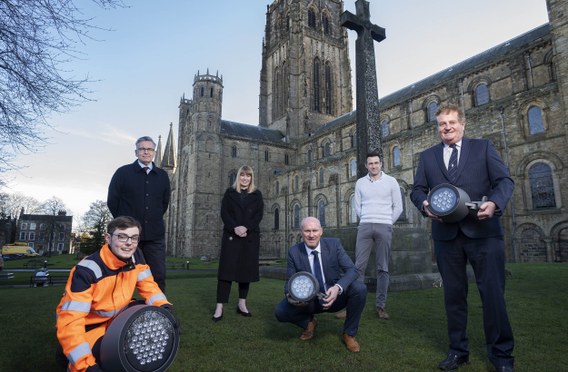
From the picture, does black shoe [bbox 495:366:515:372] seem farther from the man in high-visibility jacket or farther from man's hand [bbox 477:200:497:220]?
the man in high-visibility jacket

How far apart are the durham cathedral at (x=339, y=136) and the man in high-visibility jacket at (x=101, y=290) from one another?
556cm

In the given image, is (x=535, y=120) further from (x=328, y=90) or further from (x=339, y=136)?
(x=328, y=90)

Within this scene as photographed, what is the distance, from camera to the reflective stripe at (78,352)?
201 cm

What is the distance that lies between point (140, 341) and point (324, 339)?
2.12 meters

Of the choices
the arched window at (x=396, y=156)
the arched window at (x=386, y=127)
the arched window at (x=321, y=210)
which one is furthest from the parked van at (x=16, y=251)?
the arched window at (x=396, y=156)

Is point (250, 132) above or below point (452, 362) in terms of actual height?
above

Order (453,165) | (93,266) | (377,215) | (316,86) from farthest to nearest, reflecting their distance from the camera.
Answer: (316,86), (377,215), (453,165), (93,266)

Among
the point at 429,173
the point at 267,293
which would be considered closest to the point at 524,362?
the point at 429,173

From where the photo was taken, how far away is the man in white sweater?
16.2 feet

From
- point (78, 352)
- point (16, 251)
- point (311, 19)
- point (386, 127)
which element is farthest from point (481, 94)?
point (16, 251)

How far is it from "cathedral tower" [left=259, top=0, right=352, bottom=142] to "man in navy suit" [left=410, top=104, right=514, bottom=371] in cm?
4021

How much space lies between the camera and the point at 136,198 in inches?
165

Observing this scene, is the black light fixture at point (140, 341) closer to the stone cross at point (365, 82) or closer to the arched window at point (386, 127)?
the stone cross at point (365, 82)

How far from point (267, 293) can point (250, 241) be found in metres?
2.48
